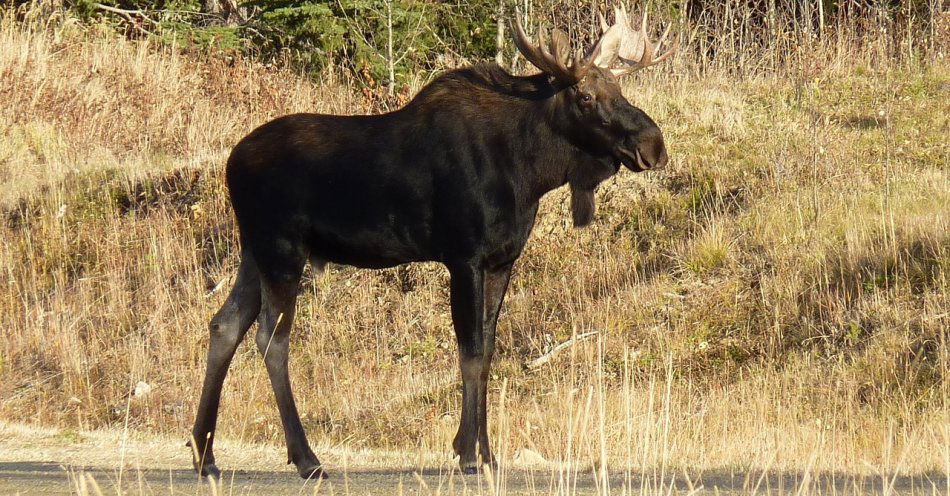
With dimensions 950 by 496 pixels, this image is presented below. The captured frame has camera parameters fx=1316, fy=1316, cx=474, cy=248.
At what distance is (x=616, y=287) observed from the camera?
12070 mm

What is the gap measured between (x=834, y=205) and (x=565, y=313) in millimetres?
2677

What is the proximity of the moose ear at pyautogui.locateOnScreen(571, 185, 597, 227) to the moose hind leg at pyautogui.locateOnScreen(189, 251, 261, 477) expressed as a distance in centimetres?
195

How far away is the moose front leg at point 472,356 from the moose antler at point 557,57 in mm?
1261

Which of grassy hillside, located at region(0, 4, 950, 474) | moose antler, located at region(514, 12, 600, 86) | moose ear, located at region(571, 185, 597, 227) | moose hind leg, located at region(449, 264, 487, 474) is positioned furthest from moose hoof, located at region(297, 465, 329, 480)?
moose antler, located at region(514, 12, 600, 86)

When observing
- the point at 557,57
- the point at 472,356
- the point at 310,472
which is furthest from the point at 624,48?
the point at 310,472

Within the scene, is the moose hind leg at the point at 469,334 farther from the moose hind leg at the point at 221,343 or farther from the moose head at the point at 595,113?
the moose hind leg at the point at 221,343

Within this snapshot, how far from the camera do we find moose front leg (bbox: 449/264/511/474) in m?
7.20

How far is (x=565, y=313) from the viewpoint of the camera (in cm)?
1191

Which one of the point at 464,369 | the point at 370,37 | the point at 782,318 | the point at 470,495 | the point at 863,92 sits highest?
the point at 370,37

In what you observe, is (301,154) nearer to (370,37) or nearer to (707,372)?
(707,372)

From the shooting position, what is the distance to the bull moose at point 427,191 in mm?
7297

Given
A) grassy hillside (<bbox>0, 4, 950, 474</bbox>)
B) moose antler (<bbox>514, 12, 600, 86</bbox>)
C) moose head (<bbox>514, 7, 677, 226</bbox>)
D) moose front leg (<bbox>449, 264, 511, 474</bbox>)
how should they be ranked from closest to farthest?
moose front leg (<bbox>449, 264, 511, 474</bbox>) → moose head (<bbox>514, 7, 677, 226</bbox>) → moose antler (<bbox>514, 12, 600, 86</bbox>) → grassy hillside (<bbox>0, 4, 950, 474</bbox>)

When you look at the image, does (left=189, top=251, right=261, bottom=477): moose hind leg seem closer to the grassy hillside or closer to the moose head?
the grassy hillside

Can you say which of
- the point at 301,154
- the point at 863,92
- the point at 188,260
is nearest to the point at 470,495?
the point at 301,154
